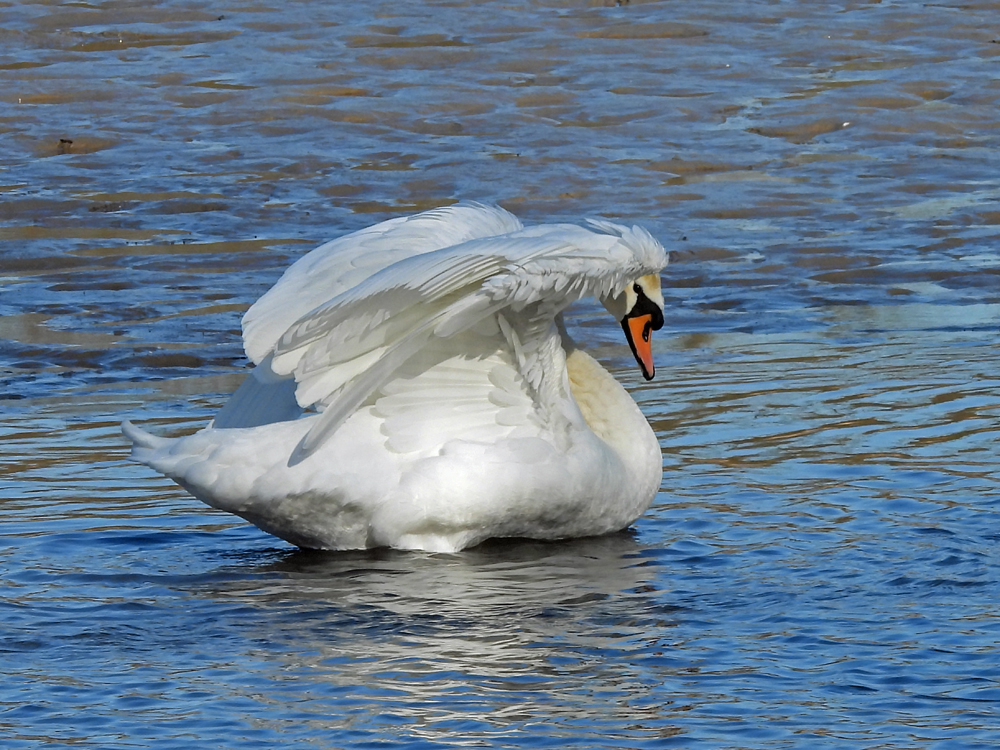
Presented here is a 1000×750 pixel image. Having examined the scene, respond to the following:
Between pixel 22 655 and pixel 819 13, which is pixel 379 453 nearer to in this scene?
pixel 22 655

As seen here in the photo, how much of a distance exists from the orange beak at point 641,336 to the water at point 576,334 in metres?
0.51

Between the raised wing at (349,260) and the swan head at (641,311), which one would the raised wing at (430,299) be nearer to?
the raised wing at (349,260)

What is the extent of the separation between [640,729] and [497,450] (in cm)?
169

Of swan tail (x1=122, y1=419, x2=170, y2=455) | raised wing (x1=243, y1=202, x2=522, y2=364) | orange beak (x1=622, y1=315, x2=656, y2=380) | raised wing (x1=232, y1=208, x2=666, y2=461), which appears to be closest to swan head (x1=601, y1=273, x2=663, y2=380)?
orange beak (x1=622, y1=315, x2=656, y2=380)

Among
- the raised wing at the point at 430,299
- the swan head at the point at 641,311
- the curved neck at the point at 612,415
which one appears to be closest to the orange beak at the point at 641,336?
the swan head at the point at 641,311

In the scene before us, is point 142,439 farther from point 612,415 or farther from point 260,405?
point 612,415

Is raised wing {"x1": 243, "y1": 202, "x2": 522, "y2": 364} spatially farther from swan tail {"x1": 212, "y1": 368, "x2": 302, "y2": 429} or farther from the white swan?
swan tail {"x1": 212, "y1": 368, "x2": 302, "y2": 429}

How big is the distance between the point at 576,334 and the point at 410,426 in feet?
11.6

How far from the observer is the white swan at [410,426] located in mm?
6102

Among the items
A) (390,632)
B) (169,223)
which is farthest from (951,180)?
(390,632)

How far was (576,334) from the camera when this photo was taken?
9867mm

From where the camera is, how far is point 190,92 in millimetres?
15688

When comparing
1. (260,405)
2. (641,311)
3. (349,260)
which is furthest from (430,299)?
(641,311)

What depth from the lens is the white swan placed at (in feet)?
20.0
